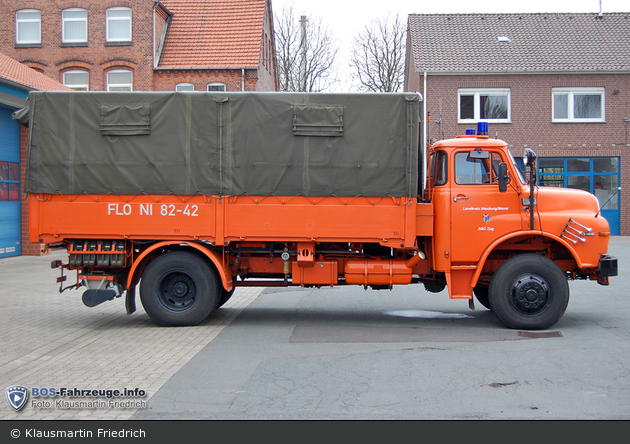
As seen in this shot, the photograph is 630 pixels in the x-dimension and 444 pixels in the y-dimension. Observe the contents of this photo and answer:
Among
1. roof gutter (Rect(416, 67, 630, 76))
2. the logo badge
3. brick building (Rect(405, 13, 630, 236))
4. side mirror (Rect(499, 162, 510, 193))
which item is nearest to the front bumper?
side mirror (Rect(499, 162, 510, 193))

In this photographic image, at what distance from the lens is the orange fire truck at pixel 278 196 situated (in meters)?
A: 7.88

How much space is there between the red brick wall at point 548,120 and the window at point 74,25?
16.8 meters

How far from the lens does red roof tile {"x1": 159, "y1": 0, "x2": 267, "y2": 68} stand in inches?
1094

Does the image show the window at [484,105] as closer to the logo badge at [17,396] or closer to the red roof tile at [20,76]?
the red roof tile at [20,76]

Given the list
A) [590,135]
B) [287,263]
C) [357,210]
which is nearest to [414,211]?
[357,210]

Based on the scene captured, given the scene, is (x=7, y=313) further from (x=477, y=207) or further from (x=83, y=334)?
(x=477, y=207)

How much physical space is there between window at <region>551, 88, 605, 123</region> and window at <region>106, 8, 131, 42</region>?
19.9 metres

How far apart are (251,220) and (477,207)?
3.12 m

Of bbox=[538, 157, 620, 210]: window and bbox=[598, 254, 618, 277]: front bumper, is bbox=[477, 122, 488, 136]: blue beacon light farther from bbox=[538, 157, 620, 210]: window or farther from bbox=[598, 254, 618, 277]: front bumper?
bbox=[538, 157, 620, 210]: window

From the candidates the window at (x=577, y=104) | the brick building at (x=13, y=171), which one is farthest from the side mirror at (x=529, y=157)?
the window at (x=577, y=104)

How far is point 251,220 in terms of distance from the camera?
798 cm
